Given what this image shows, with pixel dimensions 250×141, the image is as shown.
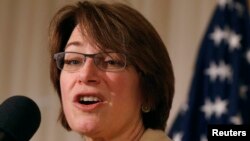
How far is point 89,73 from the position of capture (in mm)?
1161

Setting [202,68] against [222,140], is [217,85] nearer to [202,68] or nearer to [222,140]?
[202,68]

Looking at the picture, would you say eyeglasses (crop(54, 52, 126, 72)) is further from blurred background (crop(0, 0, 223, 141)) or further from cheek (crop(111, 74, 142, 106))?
blurred background (crop(0, 0, 223, 141))

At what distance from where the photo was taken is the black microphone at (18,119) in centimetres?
108

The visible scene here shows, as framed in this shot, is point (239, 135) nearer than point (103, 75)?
No

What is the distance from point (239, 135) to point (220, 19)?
705 mm

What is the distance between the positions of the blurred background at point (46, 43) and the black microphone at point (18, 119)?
1.28 m

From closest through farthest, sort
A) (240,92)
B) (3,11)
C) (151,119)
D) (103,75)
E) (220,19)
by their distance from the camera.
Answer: (103,75)
(151,119)
(240,92)
(220,19)
(3,11)

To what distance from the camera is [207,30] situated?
236cm

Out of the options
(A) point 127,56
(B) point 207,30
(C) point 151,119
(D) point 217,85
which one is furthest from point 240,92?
(A) point 127,56

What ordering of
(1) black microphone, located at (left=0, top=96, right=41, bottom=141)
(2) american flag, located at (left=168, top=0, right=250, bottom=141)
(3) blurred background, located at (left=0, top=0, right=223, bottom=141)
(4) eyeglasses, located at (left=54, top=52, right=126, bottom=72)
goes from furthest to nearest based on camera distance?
(3) blurred background, located at (left=0, top=0, right=223, bottom=141) < (2) american flag, located at (left=168, top=0, right=250, bottom=141) < (4) eyeglasses, located at (left=54, top=52, right=126, bottom=72) < (1) black microphone, located at (left=0, top=96, right=41, bottom=141)

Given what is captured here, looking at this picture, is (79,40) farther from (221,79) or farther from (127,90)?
(221,79)

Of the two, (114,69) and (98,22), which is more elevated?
(98,22)

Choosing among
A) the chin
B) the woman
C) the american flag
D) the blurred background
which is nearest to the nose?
the woman

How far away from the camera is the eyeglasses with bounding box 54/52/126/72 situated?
118 cm
